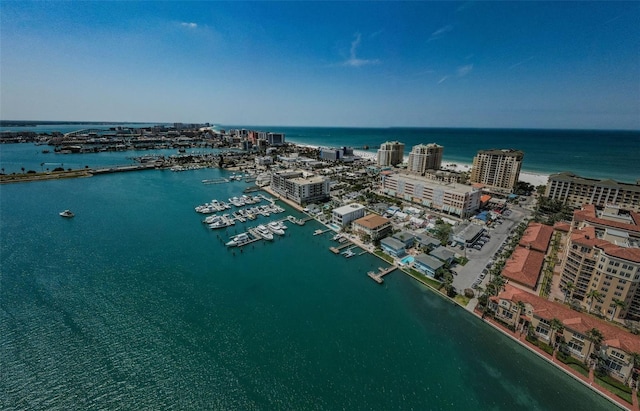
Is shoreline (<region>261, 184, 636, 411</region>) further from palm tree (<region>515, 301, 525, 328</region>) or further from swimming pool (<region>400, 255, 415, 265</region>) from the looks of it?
swimming pool (<region>400, 255, 415, 265</region>)

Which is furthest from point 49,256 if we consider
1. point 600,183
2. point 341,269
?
point 600,183

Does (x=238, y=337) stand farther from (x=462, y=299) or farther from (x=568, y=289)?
(x=568, y=289)

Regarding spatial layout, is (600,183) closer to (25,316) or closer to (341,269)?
(341,269)

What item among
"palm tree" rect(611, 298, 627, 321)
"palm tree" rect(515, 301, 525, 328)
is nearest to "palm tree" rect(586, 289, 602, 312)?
"palm tree" rect(611, 298, 627, 321)

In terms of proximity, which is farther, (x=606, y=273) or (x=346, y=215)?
(x=346, y=215)

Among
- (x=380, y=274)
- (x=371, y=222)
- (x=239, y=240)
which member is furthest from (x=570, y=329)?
(x=239, y=240)

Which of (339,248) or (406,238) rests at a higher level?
(406,238)

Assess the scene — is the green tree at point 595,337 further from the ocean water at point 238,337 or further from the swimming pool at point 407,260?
the swimming pool at point 407,260
